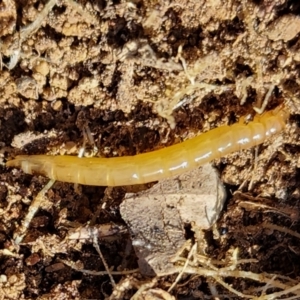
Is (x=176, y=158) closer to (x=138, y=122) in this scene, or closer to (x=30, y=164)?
(x=138, y=122)

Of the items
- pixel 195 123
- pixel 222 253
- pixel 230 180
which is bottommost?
pixel 222 253

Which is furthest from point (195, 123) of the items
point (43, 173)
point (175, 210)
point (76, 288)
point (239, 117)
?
point (76, 288)

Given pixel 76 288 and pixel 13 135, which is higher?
pixel 13 135

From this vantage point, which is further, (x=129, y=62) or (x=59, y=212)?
(x=59, y=212)

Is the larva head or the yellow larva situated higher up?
the larva head

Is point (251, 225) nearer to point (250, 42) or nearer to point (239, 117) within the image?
point (239, 117)

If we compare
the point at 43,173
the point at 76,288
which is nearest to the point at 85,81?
the point at 43,173

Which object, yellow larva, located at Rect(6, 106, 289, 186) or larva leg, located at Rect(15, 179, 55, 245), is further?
larva leg, located at Rect(15, 179, 55, 245)
